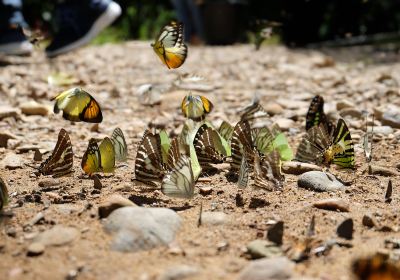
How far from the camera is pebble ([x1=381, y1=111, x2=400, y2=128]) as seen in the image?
4227 mm

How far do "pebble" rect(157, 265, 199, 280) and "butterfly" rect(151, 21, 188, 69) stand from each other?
1692 mm

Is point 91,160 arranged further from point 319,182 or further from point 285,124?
point 285,124

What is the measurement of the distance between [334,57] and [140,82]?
3.49 metres

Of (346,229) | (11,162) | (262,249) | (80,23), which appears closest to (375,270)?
(262,249)

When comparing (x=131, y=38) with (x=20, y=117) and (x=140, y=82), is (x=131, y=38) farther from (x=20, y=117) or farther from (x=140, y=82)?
(x=20, y=117)

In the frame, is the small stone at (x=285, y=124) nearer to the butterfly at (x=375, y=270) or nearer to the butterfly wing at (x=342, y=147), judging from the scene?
the butterfly wing at (x=342, y=147)

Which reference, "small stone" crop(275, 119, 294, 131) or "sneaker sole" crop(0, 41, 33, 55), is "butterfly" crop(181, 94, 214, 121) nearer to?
"small stone" crop(275, 119, 294, 131)

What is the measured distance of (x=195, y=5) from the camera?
35.2 ft

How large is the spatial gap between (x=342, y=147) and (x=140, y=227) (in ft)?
4.60

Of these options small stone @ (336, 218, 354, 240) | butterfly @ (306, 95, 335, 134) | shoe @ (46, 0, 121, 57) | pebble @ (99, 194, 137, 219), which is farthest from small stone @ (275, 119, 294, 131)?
shoe @ (46, 0, 121, 57)

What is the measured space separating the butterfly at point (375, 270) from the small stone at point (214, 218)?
2.44 feet

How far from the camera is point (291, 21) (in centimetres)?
1039

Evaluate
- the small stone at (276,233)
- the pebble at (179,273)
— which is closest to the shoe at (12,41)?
the small stone at (276,233)

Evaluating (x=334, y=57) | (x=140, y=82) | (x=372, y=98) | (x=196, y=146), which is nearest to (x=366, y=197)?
(x=196, y=146)
